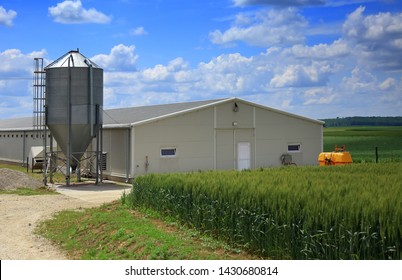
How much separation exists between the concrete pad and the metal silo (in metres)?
0.95

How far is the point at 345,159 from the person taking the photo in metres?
26.1

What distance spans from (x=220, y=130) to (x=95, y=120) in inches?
264

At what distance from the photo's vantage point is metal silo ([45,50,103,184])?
24.6 meters

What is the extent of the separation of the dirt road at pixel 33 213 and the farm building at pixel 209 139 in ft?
Result: 8.17

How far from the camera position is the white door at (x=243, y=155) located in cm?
2817

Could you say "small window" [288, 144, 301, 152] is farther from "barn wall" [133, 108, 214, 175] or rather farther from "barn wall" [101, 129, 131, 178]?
"barn wall" [101, 129, 131, 178]

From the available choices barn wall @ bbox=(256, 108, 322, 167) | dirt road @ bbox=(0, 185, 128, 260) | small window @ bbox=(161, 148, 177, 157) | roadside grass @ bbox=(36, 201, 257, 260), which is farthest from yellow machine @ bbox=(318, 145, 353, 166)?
roadside grass @ bbox=(36, 201, 257, 260)

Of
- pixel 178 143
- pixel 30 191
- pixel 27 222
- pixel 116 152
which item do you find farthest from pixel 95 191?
pixel 27 222

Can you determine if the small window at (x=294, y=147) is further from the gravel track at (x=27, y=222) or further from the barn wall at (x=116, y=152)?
the gravel track at (x=27, y=222)

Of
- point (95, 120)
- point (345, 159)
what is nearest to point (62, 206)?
point (95, 120)

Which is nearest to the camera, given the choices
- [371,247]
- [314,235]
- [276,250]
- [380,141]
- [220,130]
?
[371,247]

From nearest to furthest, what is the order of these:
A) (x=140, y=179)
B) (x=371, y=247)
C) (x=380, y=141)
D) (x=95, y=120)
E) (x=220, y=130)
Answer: (x=371, y=247)
(x=140, y=179)
(x=95, y=120)
(x=220, y=130)
(x=380, y=141)

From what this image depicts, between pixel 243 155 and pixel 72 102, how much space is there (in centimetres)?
968

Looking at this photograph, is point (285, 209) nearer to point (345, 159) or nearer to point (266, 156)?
point (345, 159)
